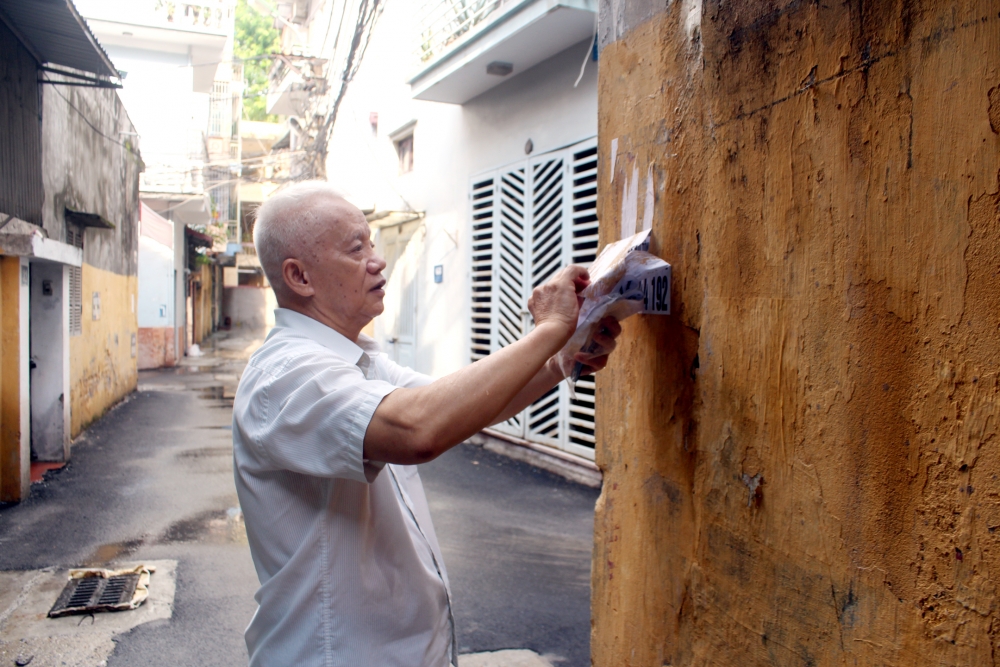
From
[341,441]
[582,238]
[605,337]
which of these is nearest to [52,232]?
[582,238]

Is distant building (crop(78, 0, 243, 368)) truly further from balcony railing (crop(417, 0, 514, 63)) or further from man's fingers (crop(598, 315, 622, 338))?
man's fingers (crop(598, 315, 622, 338))

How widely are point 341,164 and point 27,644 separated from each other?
580 inches

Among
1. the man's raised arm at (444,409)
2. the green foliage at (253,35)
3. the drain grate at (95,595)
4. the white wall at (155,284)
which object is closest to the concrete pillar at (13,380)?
the drain grate at (95,595)

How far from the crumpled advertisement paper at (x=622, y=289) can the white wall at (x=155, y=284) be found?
1847cm

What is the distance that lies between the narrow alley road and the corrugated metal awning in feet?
13.4

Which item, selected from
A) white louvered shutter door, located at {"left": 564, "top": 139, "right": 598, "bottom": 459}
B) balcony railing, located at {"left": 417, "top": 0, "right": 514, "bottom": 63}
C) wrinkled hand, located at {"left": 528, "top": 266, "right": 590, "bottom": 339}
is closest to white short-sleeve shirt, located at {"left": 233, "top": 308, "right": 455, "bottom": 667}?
wrinkled hand, located at {"left": 528, "top": 266, "right": 590, "bottom": 339}

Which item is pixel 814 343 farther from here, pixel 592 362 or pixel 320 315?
pixel 320 315

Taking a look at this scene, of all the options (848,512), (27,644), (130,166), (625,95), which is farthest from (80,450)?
(848,512)

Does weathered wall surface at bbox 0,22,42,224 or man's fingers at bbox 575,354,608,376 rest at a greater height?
weathered wall surface at bbox 0,22,42,224

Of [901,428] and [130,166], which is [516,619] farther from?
[130,166]

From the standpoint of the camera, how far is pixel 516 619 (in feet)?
13.5

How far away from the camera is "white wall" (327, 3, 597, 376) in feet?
24.9

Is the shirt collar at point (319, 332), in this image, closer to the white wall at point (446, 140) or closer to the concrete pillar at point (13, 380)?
the white wall at point (446, 140)

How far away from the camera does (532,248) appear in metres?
8.02
